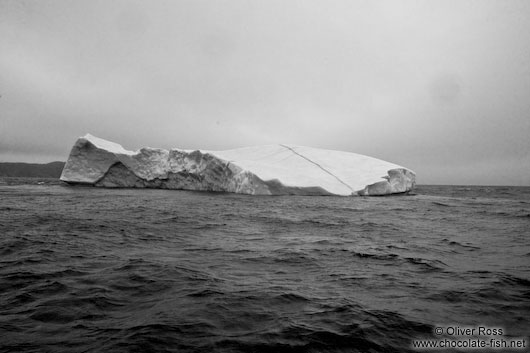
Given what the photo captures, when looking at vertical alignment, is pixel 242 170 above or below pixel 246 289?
above

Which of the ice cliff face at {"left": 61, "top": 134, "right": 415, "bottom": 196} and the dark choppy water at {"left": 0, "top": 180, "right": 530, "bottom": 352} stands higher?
the ice cliff face at {"left": 61, "top": 134, "right": 415, "bottom": 196}

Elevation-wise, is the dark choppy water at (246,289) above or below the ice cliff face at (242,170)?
below

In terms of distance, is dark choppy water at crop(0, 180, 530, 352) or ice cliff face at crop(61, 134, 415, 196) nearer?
dark choppy water at crop(0, 180, 530, 352)

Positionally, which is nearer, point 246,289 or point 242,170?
point 246,289

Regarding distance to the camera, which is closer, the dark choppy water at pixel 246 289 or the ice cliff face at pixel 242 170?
the dark choppy water at pixel 246 289
